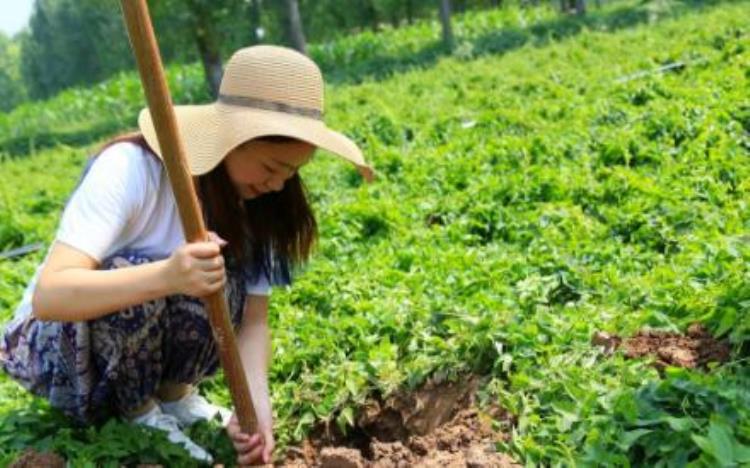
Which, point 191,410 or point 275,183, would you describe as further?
point 191,410

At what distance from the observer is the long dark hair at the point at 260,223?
8.31 ft

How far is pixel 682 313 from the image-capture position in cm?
300

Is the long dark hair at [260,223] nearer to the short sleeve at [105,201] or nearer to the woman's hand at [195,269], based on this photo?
the short sleeve at [105,201]

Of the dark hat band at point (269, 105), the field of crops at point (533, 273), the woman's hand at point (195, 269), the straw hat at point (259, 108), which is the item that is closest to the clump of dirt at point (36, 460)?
the field of crops at point (533, 273)

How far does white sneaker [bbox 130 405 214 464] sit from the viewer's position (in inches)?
109

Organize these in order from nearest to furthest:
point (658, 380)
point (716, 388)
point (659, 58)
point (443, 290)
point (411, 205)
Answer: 1. point (716, 388)
2. point (658, 380)
3. point (443, 290)
4. point (411, 205)
5. point (659, 58)

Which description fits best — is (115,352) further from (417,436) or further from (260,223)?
(417,436)

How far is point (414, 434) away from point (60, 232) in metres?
1.29

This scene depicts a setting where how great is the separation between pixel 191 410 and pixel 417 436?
2.51ft

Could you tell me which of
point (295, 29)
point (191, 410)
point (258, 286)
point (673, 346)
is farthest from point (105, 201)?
point (295, 29)

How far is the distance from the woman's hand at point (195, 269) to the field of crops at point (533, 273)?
73 cm

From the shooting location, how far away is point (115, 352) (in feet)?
8.66

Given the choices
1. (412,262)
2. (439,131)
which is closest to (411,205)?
(412,262)

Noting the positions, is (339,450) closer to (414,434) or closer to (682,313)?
(414,434)
